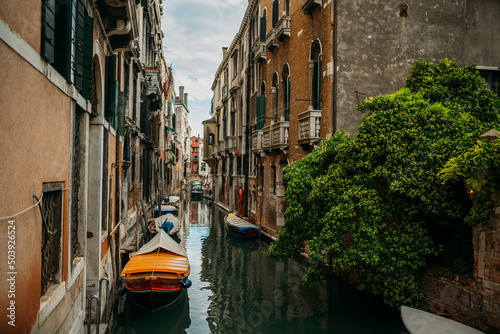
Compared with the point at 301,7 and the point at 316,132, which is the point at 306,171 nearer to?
the point at 316,132

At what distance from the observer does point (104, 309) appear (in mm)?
8133

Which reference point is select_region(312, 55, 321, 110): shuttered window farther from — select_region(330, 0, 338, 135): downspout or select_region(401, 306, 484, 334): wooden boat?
select_region(401, 306, 484, 334): wooden boat

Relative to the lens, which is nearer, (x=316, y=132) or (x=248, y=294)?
(x=248, y=294)

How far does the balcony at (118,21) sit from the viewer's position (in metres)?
7.13

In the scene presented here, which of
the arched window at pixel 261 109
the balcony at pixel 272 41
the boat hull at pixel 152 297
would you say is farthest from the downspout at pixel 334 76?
the arched window at pixel 261 109

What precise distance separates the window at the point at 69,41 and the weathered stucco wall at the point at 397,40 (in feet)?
24.1

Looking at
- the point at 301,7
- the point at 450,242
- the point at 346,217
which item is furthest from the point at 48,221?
the point at 301,7

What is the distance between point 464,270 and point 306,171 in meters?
3.71

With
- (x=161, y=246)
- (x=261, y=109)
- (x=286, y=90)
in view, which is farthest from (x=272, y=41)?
(x=161, y=246)

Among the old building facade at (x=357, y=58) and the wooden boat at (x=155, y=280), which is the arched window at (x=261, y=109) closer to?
the old building facade at (x=357, y=58)

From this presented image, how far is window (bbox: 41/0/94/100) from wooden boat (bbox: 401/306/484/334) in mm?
6024

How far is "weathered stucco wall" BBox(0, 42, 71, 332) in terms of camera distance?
289cm

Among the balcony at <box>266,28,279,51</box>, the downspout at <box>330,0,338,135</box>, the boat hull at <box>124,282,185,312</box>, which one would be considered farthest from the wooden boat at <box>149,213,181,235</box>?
the downspout at <box>330,0,338,135</box>

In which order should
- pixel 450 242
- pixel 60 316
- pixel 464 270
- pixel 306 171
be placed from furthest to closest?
pixel 306 171 → pixel 450 242 → pixel 464 270 → pixel 60 316
